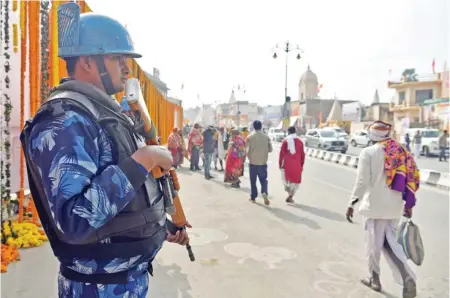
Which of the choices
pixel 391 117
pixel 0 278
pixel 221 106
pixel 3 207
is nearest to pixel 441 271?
pixel 0 278

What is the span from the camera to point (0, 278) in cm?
388

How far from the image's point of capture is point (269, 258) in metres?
4.65

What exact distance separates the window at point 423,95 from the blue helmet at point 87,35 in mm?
48556

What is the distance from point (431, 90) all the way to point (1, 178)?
47.8 m

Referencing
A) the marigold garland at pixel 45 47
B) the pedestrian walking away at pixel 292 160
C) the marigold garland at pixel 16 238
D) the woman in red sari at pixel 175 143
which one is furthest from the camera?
the woman in red sari at pixel 175 143

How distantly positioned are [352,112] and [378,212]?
179 feet

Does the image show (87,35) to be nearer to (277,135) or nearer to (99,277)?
(99,277)

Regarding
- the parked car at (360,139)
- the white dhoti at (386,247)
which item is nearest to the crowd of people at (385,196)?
the white dhoti at (386,247)

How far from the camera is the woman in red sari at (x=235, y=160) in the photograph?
1009cm

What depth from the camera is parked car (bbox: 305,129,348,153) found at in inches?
973

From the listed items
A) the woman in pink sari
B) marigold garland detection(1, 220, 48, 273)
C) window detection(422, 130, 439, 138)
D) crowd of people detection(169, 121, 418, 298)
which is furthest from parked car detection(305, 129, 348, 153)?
marigold garland detection(1, 220, 48, 273)

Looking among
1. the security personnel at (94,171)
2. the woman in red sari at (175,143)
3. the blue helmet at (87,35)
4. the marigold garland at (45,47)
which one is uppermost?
the marigold garland at (45,47)

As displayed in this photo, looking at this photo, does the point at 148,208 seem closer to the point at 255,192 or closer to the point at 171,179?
the point at 171,179

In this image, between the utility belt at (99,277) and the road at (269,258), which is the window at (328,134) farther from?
the utility belt at (99,277)
